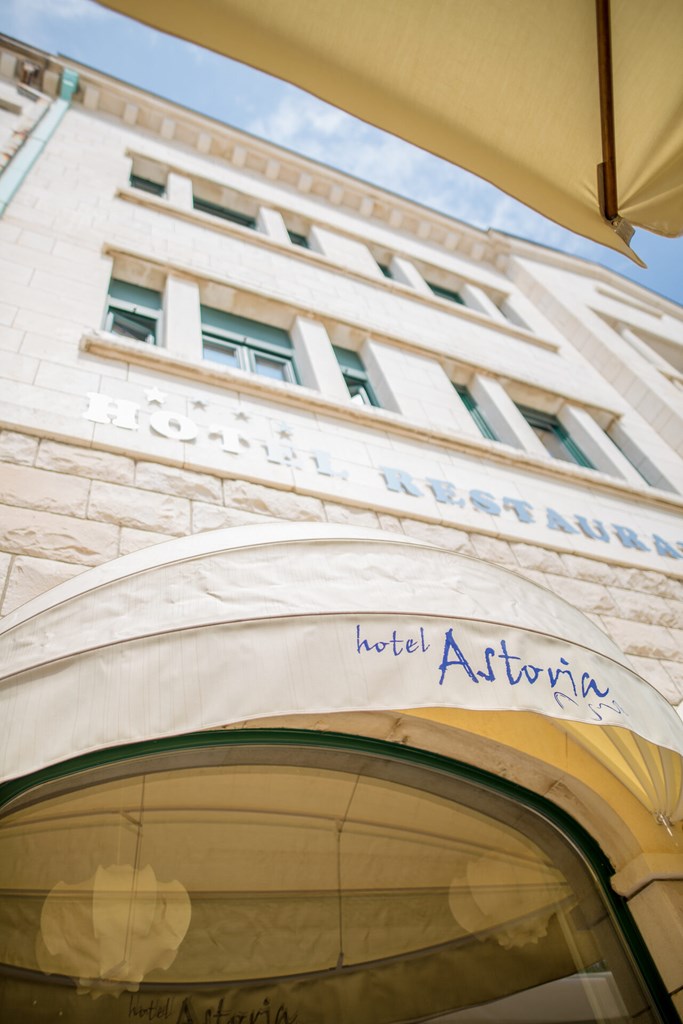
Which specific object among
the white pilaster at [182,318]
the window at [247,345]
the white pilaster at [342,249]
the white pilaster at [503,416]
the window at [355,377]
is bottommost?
the window at [247,345]

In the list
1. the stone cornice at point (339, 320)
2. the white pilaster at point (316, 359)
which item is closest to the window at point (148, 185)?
the stone cornice at point (339, 320)

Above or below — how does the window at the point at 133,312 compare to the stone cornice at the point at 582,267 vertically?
below

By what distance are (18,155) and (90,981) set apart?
815cm

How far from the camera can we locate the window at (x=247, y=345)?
714 centimetres

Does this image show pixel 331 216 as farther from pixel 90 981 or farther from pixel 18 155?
pixel 90 981

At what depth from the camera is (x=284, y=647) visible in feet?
8.44

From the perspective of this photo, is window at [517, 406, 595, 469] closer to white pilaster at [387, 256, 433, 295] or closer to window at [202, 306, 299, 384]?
white pilaster at [387, 256, 433, 295]

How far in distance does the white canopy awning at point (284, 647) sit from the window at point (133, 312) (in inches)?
159

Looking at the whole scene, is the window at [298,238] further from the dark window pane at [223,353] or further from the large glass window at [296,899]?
the large glass window at [296,899]

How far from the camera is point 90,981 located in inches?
112

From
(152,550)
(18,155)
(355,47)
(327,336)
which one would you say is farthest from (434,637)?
(18,155)

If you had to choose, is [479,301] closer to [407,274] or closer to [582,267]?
[407,274]

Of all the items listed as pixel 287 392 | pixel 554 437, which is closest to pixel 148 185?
pixel 287 392

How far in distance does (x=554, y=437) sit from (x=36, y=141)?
770 centimetres
